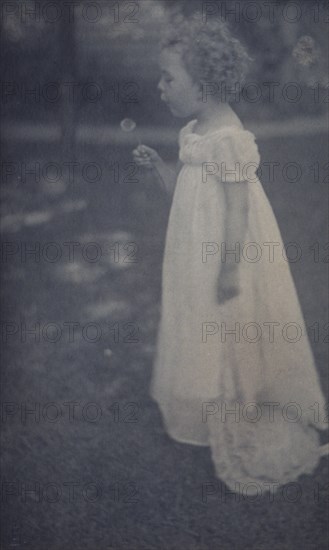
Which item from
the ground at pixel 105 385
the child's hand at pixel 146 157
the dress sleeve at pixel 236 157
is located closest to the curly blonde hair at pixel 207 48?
the dress sleeve at pixel 236 157

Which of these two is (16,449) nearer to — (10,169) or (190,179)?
(10,169)

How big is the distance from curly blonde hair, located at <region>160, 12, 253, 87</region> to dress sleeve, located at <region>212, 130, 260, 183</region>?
0.24 m

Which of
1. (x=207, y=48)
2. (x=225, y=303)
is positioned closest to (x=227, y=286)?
(x=225, y=303)

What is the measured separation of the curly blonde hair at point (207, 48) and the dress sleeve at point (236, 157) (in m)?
0.24

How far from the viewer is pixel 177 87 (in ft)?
9.50

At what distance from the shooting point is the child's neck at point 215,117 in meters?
2.89

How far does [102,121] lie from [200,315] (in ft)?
3.20

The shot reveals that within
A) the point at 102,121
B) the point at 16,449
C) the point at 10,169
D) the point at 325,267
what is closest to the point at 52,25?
the point at 102,121

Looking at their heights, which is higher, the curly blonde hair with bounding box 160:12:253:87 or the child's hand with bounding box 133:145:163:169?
the curly blonde hair with bounding box 160:12:253:87

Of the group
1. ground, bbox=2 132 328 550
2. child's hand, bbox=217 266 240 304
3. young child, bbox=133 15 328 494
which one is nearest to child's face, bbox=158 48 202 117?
young child, bbox=133 15 328 494

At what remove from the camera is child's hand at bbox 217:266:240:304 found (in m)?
3.01

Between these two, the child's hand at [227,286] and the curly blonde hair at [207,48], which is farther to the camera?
the child's hand at [227,286]

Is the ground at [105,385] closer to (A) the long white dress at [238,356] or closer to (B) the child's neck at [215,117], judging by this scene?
(A) the long white dress at [238,356]

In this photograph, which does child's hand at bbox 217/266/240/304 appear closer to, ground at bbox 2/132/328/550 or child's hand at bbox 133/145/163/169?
ground at bbox 2/132/328/550
